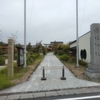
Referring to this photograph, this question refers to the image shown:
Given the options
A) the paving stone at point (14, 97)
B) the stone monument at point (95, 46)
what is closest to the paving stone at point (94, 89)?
Result: the stone monument at point (95, 46)

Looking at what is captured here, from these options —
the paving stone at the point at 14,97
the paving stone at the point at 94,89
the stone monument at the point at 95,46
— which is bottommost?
the paving stone at the point at 14,97

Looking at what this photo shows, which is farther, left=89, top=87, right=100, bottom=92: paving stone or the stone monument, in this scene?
the stone monument

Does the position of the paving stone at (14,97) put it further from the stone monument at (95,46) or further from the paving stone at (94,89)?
the stone monument at (95,46)

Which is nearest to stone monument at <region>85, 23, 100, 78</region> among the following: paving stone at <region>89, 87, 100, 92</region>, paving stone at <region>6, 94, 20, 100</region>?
paving stone at <region>89, 87, 100, 92</region>

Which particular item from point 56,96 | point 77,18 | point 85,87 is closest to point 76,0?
point 77,18

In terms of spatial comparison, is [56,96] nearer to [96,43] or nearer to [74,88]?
[74,88]

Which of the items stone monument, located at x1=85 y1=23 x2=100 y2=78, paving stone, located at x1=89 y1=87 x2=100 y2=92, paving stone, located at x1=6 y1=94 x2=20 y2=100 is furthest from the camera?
stone monument, located at x1=85 y1=23 x2=100 y2=78

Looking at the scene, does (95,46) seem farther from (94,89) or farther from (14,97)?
(14,97)

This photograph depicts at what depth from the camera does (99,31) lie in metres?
9.14

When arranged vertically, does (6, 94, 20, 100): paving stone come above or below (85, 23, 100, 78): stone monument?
below

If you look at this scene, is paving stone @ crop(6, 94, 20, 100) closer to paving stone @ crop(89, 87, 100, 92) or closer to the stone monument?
paving stone @ crop(89, 87, 100, 92)

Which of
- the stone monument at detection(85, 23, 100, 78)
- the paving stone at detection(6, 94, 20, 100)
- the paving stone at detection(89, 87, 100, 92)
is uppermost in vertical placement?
the stone monument at detection(85, 23, 100, 78)

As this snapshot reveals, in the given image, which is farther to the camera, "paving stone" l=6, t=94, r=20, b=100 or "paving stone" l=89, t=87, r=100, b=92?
"paving stone" l=89, t=87, r=100, b=92

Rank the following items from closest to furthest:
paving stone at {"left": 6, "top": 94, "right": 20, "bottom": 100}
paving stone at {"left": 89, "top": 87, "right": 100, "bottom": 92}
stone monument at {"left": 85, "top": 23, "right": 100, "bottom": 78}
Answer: paving stone at {"left": 6, "top": 94, "right": 20, "bottom": 100}, paving stone at {"left": 89, "top": 87, "right": 100, "bottom": 92}, stone monument at {"left": 85, "top": 23, "right": 100, "bottom": 78}
